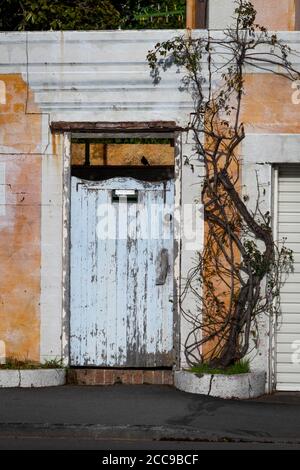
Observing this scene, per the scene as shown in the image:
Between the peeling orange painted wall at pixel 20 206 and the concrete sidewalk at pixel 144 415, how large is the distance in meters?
1.10

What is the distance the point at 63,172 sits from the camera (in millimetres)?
12461

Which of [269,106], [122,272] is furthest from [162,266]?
[269,106]

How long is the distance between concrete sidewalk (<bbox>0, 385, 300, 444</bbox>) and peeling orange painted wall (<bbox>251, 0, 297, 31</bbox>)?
17.0 ft

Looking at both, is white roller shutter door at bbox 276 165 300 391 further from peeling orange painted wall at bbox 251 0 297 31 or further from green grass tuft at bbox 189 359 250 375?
peeling orange painted wall at bbox 251 0 297 31

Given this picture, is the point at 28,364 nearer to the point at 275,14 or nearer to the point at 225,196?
the point at 225,196

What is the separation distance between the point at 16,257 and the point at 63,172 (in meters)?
1.08

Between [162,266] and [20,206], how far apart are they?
5.63 ft

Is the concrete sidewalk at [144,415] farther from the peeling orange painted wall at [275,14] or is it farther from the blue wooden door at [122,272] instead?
the peeling orange painted wall at [275,14]

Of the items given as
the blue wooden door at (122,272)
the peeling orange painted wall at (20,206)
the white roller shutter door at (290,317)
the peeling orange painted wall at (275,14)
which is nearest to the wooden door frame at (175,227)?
the blue wooden door at (122,272)

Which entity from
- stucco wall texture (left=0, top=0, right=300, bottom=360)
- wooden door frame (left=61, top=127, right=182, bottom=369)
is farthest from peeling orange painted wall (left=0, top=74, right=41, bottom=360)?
wooden door frame (left=61, top=127, right=182, bottom=369)

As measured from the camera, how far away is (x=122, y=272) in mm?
12523

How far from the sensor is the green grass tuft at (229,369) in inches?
470

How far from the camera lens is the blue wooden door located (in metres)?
12.5

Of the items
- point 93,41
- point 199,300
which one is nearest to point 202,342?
point 199,300
